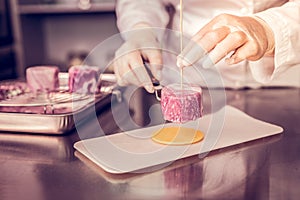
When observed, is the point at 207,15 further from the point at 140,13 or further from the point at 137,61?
the point at 137,61

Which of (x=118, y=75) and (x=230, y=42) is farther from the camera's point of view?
(x=118, y=75)

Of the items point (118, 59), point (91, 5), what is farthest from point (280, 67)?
point (91, 5)

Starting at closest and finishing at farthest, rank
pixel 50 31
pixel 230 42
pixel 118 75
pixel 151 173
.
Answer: pixel 151 173
pixel 230 42
pixel 118 75
pixel 50 31

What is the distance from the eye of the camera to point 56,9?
2820 mm

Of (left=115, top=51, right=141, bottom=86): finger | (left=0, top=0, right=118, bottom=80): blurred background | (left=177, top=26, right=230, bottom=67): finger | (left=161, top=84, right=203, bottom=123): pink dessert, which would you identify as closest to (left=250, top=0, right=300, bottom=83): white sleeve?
(left=177, top=26, right=230, bottom=67): finger

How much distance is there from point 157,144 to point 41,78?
44cm

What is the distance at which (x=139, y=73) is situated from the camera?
1.13 metres

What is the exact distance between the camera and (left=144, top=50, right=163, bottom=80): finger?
119cm

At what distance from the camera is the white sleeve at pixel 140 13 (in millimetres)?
1457

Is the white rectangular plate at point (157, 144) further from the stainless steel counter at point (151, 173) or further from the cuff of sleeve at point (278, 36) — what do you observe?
the cuff of sleeve at point (278, 36)

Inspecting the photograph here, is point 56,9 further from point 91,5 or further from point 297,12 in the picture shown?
point 297,12

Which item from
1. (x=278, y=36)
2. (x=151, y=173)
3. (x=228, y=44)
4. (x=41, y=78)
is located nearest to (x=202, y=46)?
(x=228, y=44)

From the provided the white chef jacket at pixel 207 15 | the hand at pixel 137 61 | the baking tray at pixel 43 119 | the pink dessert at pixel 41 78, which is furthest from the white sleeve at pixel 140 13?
the baking tray at pixel 43 119

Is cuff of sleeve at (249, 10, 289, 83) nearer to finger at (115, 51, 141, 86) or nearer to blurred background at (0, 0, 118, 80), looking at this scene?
finger at (115, 51, 141, 86)
